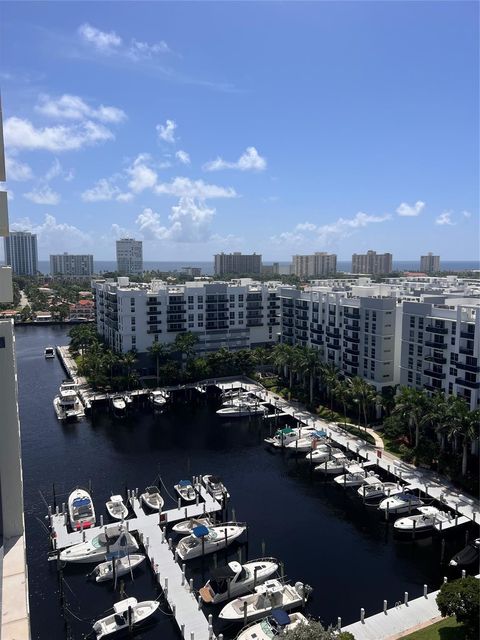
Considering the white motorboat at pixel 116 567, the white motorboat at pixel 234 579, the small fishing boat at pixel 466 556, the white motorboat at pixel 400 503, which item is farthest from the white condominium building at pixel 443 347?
the white motorboat at pixel 116 567

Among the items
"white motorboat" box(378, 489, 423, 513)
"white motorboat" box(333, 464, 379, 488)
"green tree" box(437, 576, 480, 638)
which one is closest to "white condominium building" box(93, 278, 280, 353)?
"white motorboat" box(333, 464, 379, 488)

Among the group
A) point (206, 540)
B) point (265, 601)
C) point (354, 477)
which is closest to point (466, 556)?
point (354, 477)

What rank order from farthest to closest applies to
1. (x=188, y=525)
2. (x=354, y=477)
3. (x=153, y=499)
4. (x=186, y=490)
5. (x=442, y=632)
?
(x=354, y=477) → (x=186, y=490) → (x=153, y=499) → (x=188, y=525) → (x=442, y=632)

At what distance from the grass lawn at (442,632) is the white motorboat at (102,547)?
20.6m

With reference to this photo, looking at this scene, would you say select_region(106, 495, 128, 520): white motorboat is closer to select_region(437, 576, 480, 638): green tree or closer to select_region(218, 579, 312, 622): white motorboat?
select_region(218, 579, 312, 622): white motorboat

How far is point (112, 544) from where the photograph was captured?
39.4 m

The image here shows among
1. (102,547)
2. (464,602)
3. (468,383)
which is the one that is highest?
(468,383)

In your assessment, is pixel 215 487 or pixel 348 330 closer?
pixel 215 487

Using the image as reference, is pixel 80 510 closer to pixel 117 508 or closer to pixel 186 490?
pixel 117 508

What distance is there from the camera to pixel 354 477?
51875mm

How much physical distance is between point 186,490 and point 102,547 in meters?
11.3

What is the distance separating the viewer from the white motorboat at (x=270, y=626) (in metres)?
30.7

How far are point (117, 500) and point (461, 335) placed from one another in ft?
136

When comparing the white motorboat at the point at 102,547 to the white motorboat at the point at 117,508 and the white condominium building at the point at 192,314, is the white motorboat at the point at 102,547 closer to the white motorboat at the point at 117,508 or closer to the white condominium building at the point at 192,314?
the white motorboat at the point at 117,508
